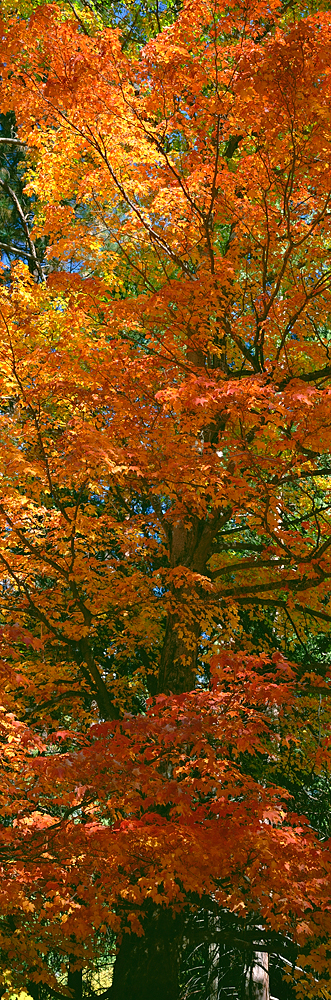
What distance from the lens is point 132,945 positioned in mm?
6555

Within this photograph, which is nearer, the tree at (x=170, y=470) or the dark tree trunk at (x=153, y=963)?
the tree at (x=170, y=470)

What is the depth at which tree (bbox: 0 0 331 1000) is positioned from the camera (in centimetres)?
489

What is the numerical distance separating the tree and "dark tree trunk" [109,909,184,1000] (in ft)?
0.07

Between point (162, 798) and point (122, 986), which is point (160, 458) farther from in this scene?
point (122, 986)

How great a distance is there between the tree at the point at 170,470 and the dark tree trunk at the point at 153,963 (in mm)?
20

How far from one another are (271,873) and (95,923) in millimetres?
1334

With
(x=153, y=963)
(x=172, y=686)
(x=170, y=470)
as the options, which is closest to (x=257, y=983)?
(x=153, y=963)

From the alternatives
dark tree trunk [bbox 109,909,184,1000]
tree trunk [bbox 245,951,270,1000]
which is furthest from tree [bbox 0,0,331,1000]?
tree trunk [bbox 245,951,270,1000]

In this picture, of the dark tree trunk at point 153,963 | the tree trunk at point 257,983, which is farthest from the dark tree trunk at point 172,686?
the tree trunk at point 257,983

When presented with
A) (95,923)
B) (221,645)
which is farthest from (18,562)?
(95,923)

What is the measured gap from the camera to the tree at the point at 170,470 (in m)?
4.89

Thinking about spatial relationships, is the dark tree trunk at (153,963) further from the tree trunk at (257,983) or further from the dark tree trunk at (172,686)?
the tree trunk at (257,983)

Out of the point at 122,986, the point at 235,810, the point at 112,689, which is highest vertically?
the point at 112,689

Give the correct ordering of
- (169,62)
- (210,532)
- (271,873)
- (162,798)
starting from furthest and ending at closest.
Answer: (210,532)
(169,62)
(271,873)
(162,798)
